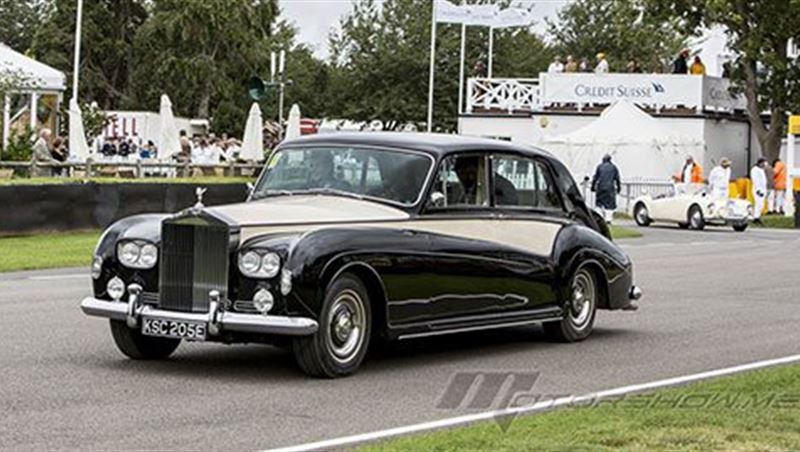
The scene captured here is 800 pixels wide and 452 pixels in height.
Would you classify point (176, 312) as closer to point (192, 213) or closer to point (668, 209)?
point (192, 213)

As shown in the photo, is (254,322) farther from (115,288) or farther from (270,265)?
(115,288)

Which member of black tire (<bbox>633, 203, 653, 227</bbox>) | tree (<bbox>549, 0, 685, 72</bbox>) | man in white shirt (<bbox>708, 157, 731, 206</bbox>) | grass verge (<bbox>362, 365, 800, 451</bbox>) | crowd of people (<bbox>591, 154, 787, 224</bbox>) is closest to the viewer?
grass verge (<bbox>362, 365, 800, 451</bbox>)

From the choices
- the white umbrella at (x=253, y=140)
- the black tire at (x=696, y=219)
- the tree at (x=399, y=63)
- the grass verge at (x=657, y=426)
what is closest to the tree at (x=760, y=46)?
the black tire at (x=696, y=219)

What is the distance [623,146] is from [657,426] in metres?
40.2

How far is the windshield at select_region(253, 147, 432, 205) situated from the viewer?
12.6m

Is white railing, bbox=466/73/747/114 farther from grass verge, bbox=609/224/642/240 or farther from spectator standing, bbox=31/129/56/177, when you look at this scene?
spectator standing, bbox=31/129/56/177

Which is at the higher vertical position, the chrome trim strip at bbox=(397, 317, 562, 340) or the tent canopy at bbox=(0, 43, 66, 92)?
the tent canopy at bbox=(0, 43, 66, 92)

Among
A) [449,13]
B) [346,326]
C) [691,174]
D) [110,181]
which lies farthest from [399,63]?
[346,326]

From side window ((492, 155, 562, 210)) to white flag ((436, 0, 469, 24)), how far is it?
145 feet

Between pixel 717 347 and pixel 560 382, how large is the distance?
8.85ft

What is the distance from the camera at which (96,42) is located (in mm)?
83312

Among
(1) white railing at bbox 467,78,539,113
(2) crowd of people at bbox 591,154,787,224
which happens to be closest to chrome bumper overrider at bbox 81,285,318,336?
(2) crowd of people at bbox 591,154,787,224

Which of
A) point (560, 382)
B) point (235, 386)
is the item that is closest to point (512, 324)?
point (560, 382)

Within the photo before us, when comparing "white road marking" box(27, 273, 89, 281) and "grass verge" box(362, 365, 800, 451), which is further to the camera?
"white road marking" box(27, 273, 89, 281)
